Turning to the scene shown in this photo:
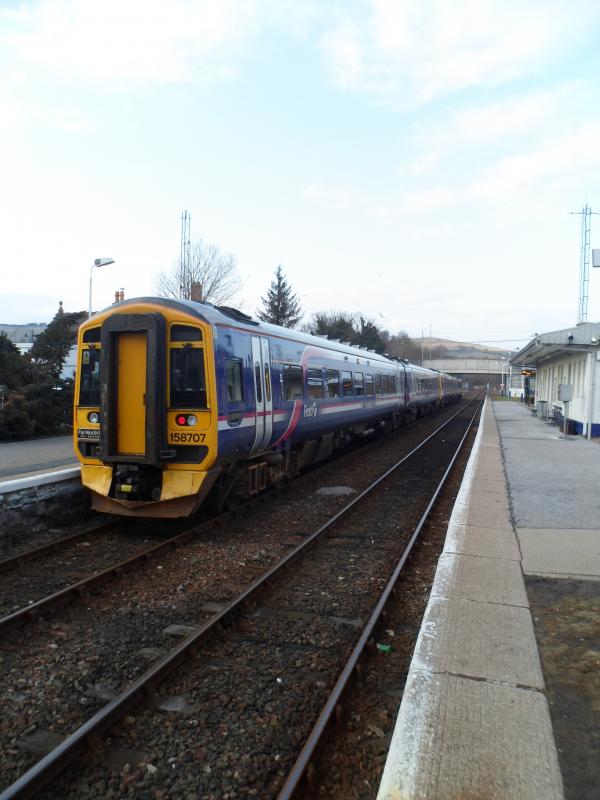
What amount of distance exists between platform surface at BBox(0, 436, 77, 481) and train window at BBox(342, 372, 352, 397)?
6353 millimetres

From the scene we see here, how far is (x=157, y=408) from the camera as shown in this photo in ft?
24.4

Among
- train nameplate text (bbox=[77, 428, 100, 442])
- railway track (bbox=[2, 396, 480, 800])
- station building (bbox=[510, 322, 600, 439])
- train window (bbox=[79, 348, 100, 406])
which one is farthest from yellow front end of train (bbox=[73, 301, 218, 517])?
station building (bbox=[510, 322, 600, 439])

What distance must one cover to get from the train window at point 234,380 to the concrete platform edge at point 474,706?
3.66 m

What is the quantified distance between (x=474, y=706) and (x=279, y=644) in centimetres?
175

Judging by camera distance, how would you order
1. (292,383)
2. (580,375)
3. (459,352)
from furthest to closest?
(459,352) → (580,375) → (292,383)

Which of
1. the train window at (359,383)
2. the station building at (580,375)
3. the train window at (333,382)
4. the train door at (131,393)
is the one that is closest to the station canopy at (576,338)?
the station building at (580,375)

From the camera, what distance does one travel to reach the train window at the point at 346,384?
47.6 feet

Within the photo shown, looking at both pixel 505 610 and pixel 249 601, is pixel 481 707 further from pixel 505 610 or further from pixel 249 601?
pixel 249 601

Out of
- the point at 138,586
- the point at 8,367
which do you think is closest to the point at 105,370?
the point at 138,586

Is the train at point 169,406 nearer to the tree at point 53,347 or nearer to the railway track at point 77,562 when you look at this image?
the railway track at point 77,562

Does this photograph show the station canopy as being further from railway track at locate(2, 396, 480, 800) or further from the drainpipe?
railway track at locate(2, 396, 480, 800)

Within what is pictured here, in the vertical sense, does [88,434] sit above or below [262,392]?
below

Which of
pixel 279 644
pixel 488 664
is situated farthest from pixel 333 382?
pixel 488 664

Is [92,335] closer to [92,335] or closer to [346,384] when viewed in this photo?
[92,335]
